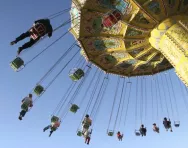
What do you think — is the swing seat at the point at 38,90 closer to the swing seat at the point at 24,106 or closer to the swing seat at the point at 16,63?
the swing seat at the point at 24,106

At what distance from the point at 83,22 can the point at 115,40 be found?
7.06ft

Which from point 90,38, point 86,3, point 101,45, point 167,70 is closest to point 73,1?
point 86,3

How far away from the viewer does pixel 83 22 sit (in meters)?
13.4

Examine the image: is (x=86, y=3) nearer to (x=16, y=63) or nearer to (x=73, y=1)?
(x=73, y=1)

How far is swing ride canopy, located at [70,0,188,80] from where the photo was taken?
12852 mm

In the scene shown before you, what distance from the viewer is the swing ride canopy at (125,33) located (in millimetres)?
12852

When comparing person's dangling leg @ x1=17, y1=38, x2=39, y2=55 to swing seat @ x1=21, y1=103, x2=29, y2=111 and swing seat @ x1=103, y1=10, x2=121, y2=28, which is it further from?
swing seat @ x1=21, y1=103, x2=29, y2=111

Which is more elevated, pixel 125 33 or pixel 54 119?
pixel 125 33

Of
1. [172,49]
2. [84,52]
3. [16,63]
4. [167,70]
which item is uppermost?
[167,70]

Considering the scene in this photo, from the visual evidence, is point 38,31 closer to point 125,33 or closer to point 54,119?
point 125,33

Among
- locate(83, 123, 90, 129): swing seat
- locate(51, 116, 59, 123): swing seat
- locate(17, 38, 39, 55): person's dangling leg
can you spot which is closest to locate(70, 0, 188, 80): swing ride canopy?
locate(17, 38, 39, 55): person's dangling leg

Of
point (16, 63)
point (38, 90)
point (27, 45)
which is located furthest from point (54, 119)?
point (27, 45)

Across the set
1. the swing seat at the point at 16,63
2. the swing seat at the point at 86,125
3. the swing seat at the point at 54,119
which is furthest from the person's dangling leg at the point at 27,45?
the swing seat at the point at 86,125

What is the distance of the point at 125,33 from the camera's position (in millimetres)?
13984
